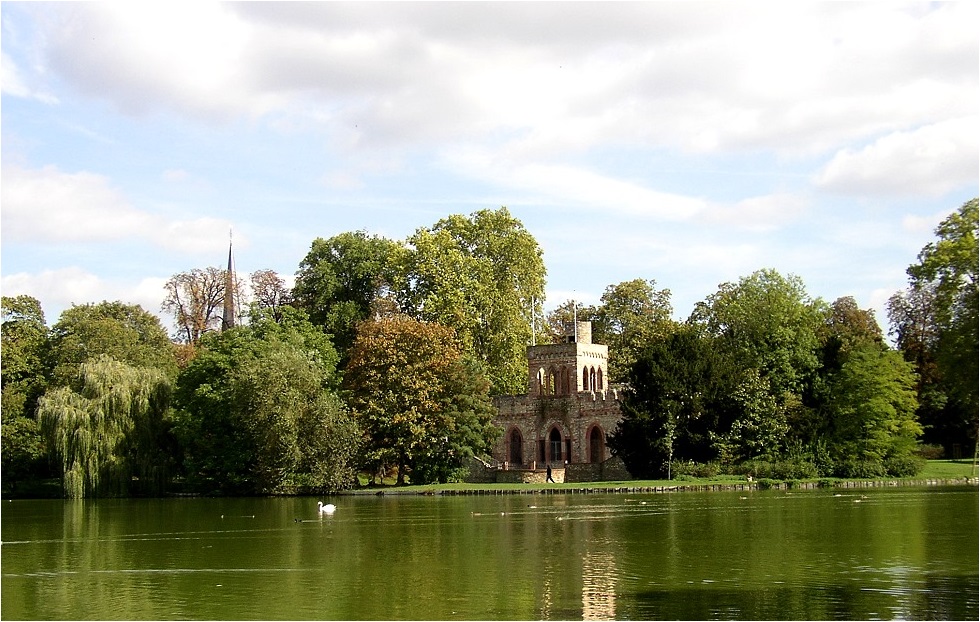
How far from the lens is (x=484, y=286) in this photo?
67.6 meters

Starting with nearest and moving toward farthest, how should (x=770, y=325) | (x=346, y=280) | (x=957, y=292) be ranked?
(x=957, y=292)
(x=770, y=325)
(x=346, y=280)

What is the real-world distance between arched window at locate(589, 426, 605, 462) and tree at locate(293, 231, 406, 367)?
13.5 metres

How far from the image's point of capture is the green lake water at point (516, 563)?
18.3 m

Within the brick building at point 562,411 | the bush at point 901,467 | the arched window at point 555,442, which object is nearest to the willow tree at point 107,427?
the brick building at point 562,411

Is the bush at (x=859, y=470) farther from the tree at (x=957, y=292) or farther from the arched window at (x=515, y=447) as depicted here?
the tree at (x=957, y=292)

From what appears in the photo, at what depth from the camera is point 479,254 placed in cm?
7162

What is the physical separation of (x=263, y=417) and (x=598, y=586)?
36493mm

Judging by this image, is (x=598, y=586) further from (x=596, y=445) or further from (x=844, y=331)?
(x=844, y=331)

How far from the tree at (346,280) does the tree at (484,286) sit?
6.34ft

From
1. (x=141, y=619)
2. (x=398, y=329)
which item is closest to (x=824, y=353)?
(x=398, y=329)

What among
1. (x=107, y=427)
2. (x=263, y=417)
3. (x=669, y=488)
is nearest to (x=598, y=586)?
(x=669, y=488)

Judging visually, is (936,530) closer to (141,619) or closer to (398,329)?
(141,619)

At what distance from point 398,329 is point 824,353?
20889 millimetres

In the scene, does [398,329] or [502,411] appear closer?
[398,329]
